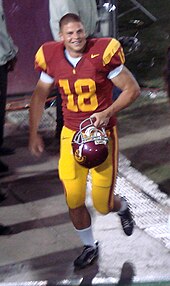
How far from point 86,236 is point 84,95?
1.19m

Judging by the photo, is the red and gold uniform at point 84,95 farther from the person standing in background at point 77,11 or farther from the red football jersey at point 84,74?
the person standing in background at point 77,11

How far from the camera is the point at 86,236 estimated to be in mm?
6098

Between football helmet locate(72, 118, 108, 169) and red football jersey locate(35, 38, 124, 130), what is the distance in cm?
14

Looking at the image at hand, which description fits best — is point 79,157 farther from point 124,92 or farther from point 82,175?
point 124,92

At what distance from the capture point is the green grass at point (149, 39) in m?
10.6

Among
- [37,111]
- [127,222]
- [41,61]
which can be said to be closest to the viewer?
[41,61]

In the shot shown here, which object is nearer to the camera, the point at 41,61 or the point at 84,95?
the point at 84,95

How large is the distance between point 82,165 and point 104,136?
27 cm

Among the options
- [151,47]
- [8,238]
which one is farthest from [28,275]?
[151,47]

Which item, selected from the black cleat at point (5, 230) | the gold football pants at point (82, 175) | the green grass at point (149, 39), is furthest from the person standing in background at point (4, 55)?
the green grass at point (149, 39)

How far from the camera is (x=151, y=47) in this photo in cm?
1173

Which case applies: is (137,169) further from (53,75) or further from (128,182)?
(53,75)

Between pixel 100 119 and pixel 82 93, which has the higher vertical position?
pixel 82 93

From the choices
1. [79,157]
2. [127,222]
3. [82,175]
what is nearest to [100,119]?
[79,157]
